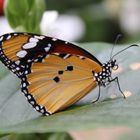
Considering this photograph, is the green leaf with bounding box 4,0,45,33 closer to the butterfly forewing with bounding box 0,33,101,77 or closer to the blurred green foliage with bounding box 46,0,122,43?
the butterfly forewing with bounding box 0,33,101,77

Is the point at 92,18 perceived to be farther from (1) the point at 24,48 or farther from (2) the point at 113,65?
(1) the point at 24,48

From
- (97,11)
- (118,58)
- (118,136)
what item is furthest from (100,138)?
(118,58)

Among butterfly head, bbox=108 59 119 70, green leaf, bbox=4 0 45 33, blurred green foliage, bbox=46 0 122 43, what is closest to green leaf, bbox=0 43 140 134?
butterfly head, bbox=108 59 119 70

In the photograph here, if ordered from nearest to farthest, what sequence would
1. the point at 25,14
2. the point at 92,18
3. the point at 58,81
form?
the point at 58,81
the point at 25,14
the point at 92,18

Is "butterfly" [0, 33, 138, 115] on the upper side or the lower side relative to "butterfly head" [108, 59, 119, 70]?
upper

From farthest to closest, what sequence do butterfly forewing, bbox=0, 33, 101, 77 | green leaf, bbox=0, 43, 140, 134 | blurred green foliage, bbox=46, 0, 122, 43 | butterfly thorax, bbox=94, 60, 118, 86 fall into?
blurred green foliage, bbox=46, 0, 122, 43 < butterfly thorax, bbox=94, 60, 118, 86 < butterfly forewing, bbox=0, 33, 101, 77 < green leaf, bbox=0, 43, 140, 134

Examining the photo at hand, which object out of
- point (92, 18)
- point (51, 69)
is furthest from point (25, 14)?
point (92, 18)

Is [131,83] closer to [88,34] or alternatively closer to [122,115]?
[122,115]
